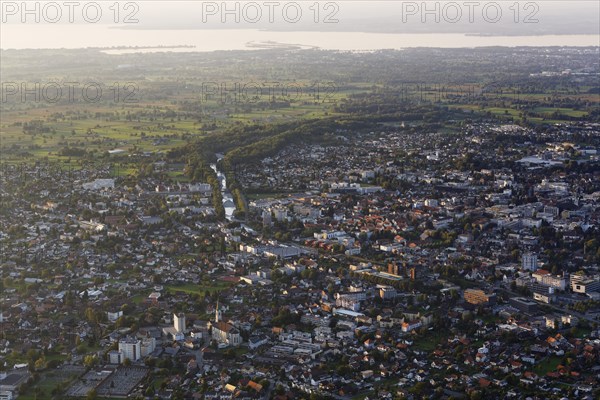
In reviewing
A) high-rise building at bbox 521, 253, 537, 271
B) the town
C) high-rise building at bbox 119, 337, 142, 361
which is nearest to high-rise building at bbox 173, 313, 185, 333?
the town

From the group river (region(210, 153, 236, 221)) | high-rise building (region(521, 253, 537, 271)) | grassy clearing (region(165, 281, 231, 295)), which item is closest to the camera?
grassy clearing (region(165, 281, 231, 295))

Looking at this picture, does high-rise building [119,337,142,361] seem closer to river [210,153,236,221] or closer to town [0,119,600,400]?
town [0,119,600,400]

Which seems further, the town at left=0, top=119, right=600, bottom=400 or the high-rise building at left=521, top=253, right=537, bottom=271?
the high-rise building at left=521, top=253, right=537, bottom=271

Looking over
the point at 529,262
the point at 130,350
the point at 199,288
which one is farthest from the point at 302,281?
the point at 130,350

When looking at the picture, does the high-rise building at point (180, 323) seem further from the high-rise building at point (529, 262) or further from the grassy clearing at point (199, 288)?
the high-rise building at point (529, 262)

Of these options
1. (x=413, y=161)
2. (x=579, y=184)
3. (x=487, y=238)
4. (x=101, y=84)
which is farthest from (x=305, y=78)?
(x=487, y=238)

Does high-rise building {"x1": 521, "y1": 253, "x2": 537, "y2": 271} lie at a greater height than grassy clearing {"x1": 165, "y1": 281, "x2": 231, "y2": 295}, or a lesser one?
greater

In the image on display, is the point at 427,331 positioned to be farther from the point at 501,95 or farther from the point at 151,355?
the point at 501,95

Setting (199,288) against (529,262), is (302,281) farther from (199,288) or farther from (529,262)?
(529,262)

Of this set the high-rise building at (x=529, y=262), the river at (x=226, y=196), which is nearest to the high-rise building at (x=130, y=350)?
the high-rise building at (x=529, y=262)

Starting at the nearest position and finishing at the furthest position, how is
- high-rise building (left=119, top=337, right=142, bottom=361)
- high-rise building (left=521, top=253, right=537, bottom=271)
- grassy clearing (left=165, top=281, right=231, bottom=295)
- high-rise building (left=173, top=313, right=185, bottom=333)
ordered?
1. high-rise building (left=119, top=337, right=142, bottom=361)
2. high-rise building (left=173, top=313, right=185, bottom=333)
3. grassy clearing (left=165, top=281, right=231, bottom=295)
4. high-rise building (left=521, top=253, right=537, bottom=271)

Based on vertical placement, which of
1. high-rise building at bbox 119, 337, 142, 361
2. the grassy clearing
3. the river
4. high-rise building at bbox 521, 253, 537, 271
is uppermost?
the river

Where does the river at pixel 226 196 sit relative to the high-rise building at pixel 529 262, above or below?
above

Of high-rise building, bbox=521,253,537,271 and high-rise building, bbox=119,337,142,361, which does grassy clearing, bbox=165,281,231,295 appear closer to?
high-rise building, bbox=119,337,142,361
